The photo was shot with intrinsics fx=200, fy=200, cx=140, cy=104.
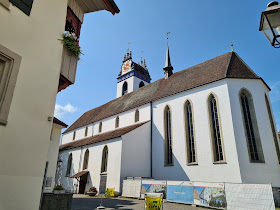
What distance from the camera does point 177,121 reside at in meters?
18.6

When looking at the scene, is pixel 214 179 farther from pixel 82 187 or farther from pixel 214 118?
pixel 82 187

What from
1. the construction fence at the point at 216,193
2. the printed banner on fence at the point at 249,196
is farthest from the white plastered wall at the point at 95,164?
the printed banner on fence at the point at 249,196

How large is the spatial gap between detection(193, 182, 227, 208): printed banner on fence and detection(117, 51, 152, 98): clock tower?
23.4m

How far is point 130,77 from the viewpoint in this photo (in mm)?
35469

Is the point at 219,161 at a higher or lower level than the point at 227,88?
lower

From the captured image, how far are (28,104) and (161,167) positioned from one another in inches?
620

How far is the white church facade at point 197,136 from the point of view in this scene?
14.7 metres

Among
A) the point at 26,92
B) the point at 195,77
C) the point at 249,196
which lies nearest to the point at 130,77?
the point at 195,77

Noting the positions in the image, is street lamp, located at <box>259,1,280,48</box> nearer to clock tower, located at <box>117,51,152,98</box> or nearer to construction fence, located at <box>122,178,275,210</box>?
construction fence, located at <box>122,178,275,210</box>

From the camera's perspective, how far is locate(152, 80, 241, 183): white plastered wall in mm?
14719

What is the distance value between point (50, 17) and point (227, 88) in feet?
48.1

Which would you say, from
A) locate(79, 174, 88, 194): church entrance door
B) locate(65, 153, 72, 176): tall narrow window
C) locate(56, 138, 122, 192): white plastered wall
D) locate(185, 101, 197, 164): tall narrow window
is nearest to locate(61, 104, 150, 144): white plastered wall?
locate(56, 138, 122, 192): white plastered wall

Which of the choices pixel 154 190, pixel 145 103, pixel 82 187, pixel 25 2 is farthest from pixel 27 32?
pixel 82 187

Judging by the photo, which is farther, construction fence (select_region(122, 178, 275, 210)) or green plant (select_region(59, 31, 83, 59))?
construction fence (select_region(122, 178, 275, 210))
